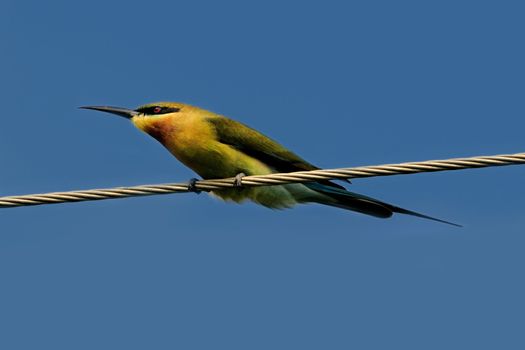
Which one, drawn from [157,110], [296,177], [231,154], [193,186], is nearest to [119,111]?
[157,110]

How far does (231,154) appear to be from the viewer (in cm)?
580

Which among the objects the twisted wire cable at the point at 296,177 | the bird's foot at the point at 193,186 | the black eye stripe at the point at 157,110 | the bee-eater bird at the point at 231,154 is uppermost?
the black eye stripe at the point at 157,110

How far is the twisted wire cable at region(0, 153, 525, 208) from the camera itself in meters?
3.90

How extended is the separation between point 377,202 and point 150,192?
5.17ft

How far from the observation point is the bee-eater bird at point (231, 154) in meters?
5.73

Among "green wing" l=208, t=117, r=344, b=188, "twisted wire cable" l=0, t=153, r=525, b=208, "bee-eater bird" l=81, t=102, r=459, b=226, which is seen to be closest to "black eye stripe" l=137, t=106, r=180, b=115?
"bee-eater bird" l=81, t=102, r=459, b=226

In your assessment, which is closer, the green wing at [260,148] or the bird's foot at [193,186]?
the bird's foot at [193,186]

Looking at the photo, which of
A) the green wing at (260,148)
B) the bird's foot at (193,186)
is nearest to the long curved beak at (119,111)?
the green wing at (260,148)

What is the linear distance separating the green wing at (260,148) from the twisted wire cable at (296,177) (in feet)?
3.52

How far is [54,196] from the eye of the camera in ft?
14.1

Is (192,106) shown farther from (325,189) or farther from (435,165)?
(435,165)

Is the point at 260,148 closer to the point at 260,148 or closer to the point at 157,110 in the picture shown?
the point at 260,148

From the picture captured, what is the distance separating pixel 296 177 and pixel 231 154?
1523mm

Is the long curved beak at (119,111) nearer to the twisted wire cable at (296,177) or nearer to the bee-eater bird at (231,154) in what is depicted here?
the bee-eater bird at (231,154)
